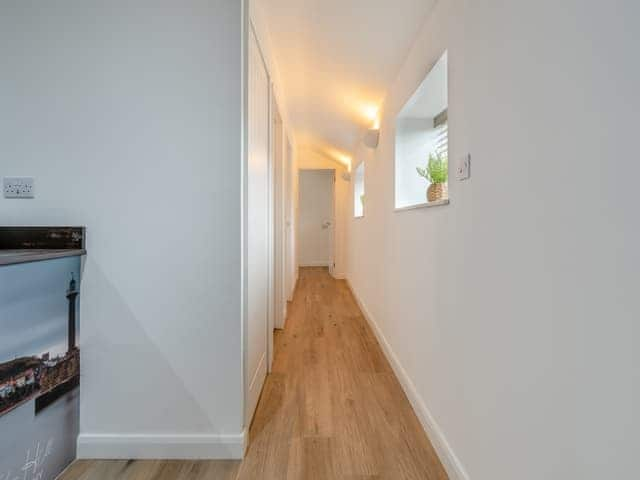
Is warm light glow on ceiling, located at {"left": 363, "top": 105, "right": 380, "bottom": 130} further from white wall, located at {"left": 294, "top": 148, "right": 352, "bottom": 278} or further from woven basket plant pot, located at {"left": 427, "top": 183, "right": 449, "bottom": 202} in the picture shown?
white wall, located at {"left": 294, "top": 148, "right": 352, "bottom": 278}

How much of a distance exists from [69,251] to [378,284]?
2.22 metres

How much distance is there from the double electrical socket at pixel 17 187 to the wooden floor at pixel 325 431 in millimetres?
1151

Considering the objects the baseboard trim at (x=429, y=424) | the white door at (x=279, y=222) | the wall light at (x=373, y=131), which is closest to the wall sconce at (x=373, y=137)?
the wall light at (x=373, y=131)

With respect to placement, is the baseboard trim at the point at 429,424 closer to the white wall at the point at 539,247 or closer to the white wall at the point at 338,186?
the white wall at the point at 539,247

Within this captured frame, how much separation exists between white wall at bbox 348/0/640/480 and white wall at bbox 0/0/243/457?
0.89m

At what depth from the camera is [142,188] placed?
55.4 inches

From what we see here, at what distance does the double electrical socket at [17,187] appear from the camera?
1.40 m

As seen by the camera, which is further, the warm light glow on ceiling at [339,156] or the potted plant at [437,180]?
the warm light glow on ceiling at [339,156]

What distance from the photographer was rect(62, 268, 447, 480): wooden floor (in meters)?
1.34

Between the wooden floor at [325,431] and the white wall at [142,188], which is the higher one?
the white wall at [142,188]

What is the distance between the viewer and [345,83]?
8.86 feet

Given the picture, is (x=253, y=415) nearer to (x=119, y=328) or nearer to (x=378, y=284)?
(x=119, y=328)

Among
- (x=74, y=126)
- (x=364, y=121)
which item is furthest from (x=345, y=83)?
(x=74, y=126)

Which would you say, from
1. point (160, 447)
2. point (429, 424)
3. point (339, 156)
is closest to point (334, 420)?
point (429, 424)
